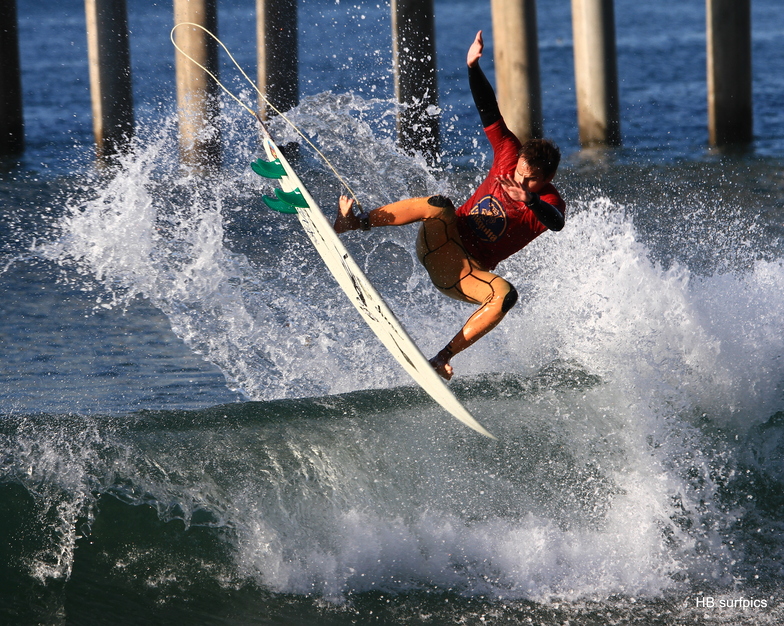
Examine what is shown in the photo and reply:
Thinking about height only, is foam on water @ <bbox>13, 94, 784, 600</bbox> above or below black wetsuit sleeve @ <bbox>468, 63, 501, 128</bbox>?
below

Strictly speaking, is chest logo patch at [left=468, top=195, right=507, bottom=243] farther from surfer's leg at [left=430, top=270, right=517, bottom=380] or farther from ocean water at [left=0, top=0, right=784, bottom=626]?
ocean water at [left=0, top=0, right=784, bottom=626]

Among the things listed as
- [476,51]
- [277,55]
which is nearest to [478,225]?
[476,51]

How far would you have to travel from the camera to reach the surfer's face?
4.68 metres

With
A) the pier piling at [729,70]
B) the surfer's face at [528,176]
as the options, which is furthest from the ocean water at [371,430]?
the pier piling at [729,70]

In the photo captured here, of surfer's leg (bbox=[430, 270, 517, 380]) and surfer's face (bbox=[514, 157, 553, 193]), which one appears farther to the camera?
Result: surfer's leg (bbox=[430, 270, 517, 380])

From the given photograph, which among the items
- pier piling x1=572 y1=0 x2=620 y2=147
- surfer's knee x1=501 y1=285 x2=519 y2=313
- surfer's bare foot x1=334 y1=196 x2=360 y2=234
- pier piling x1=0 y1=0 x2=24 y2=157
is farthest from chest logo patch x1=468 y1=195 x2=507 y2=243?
pier piling x1=0 y1=0 x2=24 y2=157

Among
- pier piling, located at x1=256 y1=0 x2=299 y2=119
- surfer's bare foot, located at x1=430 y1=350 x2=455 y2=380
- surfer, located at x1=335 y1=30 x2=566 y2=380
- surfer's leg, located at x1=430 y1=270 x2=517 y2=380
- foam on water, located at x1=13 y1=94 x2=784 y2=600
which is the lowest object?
foam on water, located at x1=13 y1=94 x2=784 y2=600

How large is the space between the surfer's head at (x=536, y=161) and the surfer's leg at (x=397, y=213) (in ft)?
1.74

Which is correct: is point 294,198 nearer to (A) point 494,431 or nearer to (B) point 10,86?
(A) point 494,431

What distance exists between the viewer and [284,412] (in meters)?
5.74

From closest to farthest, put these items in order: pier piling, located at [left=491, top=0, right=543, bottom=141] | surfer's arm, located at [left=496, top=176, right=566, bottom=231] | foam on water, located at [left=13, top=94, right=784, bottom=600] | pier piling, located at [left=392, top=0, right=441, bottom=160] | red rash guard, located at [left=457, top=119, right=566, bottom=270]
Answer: surfer's arm, located at [left=496, top=176, right=566, bottom=231] → foam on water, located at [left=13, top=94, right=784, bottom=600] → red rash guard, located at [left=457, top=119, right=566, bottom=270] → pier piling, located at [left=392, top=0, right=441, bottom=160] → pier piling, located at [left=491, top=0, right=543, bottom=141]

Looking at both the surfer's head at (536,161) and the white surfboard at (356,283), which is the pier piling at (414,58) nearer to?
the white surfboard at (356,283)

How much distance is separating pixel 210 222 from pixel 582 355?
3.24 meters

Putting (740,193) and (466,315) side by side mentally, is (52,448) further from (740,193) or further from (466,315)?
(740,193)
